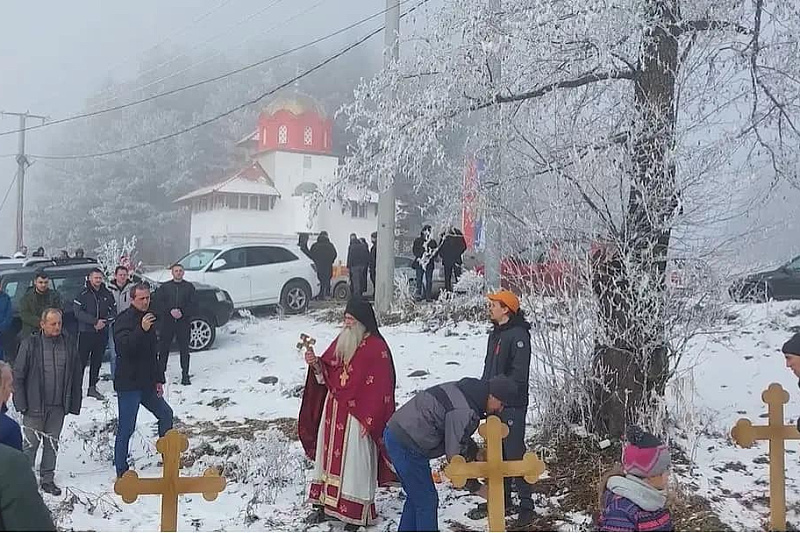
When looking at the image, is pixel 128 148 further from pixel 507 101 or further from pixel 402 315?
pixel 507 101

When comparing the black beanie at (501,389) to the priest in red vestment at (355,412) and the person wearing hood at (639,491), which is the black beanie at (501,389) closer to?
the person wearing hood at (639,491)

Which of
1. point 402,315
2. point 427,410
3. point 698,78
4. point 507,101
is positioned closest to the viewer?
point 427,410

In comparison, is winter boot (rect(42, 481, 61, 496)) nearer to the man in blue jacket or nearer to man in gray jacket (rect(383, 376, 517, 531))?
the man in blue jacket

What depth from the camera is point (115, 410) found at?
8812 mm

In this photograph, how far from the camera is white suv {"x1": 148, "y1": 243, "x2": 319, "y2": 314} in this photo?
46.9 feet

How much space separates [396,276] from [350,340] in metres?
10.3

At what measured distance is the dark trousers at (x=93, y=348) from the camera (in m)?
9.30

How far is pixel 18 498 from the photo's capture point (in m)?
2.47

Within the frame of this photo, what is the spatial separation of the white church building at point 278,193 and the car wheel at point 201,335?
2161 cm

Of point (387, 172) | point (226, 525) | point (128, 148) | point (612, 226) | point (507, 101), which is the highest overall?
point (128, 148)

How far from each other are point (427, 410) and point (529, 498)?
1.48 m

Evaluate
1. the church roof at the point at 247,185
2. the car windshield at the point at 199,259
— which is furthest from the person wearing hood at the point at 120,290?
the church roof at the point at 247,185

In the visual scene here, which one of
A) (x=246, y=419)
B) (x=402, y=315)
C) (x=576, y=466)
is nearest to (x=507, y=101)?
(x=576, y=466)

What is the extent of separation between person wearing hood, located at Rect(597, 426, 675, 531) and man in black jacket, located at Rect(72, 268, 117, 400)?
7169 millimetres
